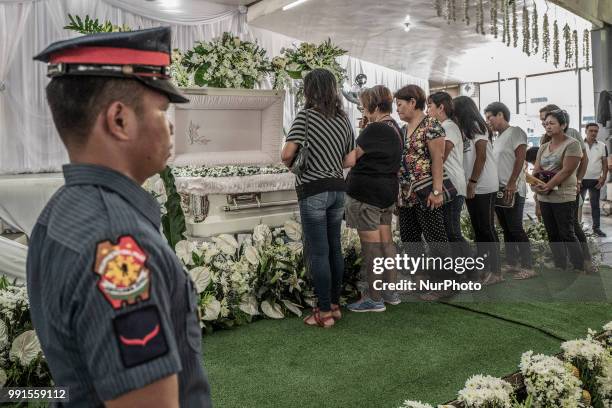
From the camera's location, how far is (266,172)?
345cm

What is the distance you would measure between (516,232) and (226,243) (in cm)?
235

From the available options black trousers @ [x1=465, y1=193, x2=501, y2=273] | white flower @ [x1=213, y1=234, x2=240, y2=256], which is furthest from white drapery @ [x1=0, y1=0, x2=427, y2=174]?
black trousers @ [x1=465, y1=193, x2=501, y2=273]

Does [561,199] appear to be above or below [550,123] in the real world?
below

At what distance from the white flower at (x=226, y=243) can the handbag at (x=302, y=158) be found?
2.27 ft

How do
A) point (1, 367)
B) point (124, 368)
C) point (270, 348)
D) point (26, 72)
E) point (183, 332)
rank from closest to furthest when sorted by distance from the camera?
point (124, 368), point (183, 332), point (1, 367), point (270, 348), point (26, 72)

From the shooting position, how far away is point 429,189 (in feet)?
10.8

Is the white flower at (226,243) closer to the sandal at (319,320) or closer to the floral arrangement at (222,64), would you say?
the sandal at (319,320)

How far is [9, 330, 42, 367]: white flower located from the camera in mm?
2000

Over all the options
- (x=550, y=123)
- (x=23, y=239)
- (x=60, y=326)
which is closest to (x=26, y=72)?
(x=23, y=239)

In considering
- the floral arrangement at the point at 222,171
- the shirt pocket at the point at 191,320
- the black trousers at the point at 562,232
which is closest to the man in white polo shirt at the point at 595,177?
the black trousers at the point at 562,232

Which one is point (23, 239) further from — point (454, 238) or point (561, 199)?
point (561, 199)

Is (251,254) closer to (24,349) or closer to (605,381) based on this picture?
(24,349)

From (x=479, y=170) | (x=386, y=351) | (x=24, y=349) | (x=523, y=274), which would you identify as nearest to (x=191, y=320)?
(x=24, y=349)

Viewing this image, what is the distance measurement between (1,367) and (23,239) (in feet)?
6.03
